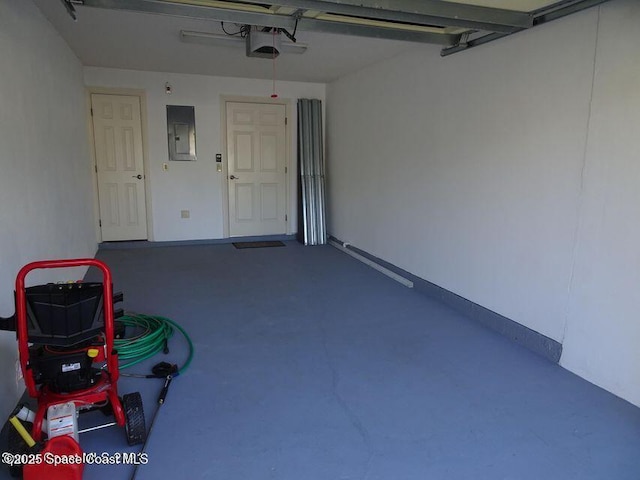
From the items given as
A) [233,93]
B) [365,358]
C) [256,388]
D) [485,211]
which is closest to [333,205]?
[233,93]

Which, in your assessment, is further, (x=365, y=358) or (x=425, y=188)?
(x=425, y=188)

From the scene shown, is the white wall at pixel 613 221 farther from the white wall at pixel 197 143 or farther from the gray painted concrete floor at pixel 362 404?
the white wall at pixel 197 143

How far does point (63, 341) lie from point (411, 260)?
3.70 m

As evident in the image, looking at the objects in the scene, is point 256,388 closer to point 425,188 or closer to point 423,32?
point 425,188

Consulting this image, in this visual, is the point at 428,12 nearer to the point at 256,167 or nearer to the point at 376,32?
the point at 376,32

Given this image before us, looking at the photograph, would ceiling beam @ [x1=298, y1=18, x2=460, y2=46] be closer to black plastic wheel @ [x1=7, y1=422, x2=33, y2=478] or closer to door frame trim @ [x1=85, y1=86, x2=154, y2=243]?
black plastic wheel @ [x1=7, y1=422, x2=33, y2=478]

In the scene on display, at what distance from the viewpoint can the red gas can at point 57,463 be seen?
169cm

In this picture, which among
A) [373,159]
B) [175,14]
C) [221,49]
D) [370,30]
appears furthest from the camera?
[373,159]

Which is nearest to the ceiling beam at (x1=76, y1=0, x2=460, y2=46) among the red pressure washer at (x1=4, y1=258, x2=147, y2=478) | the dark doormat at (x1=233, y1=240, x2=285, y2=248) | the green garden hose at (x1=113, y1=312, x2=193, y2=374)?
the red pressure washer at (x1=4, y1=258, x2=147, y2=478)

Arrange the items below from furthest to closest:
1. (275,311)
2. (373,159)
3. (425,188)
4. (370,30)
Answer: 1. (373,159)
2. (425,188)
3. (275,311)
4. (370,30)

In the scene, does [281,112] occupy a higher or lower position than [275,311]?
higher

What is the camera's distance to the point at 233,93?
6691 millimetres

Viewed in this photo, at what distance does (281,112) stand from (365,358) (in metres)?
4.92

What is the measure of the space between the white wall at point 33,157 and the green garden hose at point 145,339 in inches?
25.1
